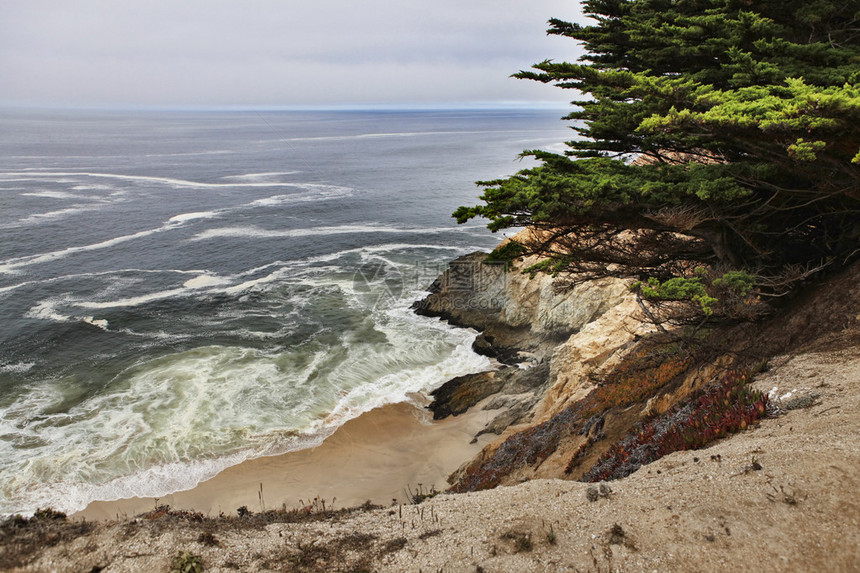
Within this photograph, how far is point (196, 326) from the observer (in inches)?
1180

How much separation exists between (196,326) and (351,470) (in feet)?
56.9

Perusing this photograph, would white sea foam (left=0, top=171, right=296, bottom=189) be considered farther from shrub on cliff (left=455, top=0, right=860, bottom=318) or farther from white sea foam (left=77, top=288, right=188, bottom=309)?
shrub on cliff (left=455, top=0, right=860, bottom=318)

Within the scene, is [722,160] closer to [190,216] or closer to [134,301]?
[134,301]

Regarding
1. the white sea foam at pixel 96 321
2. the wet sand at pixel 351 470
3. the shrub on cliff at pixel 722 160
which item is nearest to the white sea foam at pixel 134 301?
the white sea foam at pixel 96 321

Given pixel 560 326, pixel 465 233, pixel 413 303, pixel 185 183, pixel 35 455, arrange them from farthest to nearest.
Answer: pixel 185 183, pixel 465 233, pixel 413 303, pixel 560 326, pixel 35 455

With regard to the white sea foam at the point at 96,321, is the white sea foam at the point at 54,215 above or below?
above

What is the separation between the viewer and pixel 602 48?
13.5 m

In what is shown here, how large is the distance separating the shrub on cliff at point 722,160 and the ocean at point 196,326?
592 inches

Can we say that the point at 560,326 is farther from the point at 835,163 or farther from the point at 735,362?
the point at 835,163

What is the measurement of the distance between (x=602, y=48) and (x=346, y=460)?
54.9 ft

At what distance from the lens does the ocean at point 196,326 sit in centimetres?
1909

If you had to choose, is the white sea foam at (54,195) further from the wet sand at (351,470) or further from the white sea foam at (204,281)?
the wet sand at (351,470)

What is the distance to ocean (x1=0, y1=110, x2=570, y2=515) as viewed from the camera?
1909 cm

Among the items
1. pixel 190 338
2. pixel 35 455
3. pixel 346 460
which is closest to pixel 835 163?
pixel 346 460
